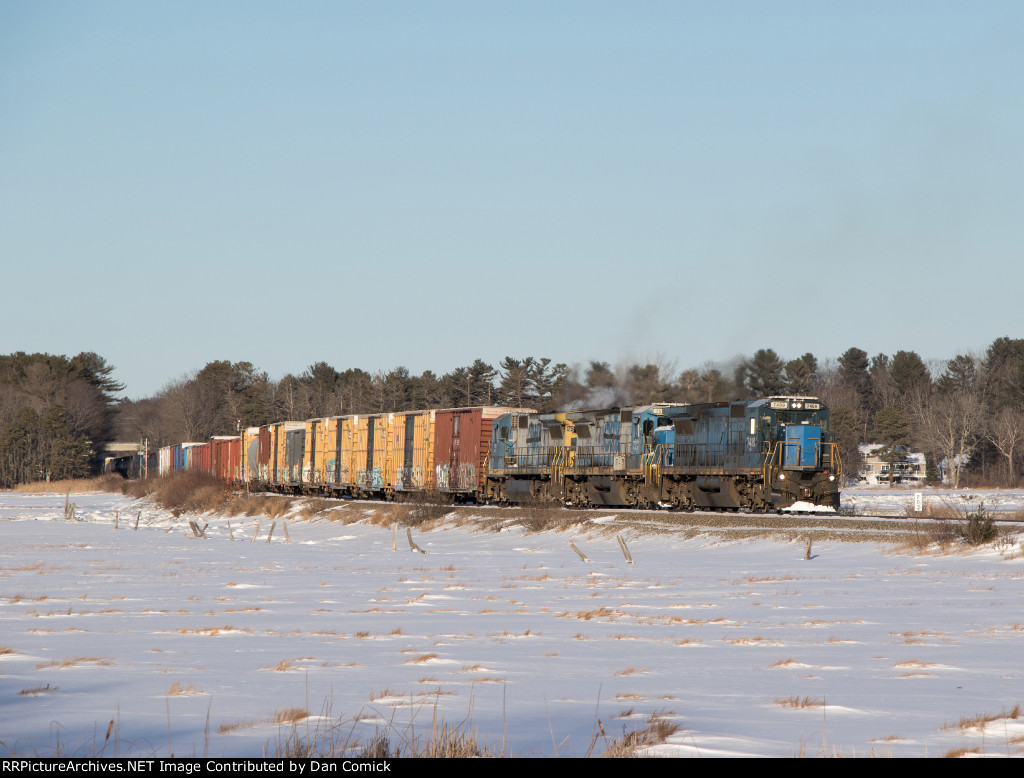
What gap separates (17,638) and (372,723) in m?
6.42

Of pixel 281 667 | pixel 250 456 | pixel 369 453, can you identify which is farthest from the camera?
pixel 250 456

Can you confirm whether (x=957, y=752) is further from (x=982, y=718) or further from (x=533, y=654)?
(x=533, y=654)

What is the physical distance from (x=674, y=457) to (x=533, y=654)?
23141 millimetres

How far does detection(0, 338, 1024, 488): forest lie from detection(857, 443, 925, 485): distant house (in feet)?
4.50

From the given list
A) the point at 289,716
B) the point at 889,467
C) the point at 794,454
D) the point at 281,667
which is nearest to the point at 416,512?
the point at 794,454

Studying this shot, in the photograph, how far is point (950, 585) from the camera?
17016 millimetres

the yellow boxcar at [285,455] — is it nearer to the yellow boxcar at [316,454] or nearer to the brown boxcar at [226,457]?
the yellow boxcar at [316,454]

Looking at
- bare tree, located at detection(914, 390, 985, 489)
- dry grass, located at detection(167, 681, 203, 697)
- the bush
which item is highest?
bare tree, located at detection(914, 390, 985, 489)

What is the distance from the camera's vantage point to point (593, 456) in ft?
121

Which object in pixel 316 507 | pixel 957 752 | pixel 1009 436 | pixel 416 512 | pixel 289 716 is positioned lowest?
pixel 316 507

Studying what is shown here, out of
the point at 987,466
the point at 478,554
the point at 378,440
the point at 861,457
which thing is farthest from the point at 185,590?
the point at 861,457

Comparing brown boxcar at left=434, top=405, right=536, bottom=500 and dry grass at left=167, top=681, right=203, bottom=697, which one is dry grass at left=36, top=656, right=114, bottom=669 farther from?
brown boxcar at left=434, top=405, right=536, bottom=500

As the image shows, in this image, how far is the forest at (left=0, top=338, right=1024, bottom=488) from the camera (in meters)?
83.1

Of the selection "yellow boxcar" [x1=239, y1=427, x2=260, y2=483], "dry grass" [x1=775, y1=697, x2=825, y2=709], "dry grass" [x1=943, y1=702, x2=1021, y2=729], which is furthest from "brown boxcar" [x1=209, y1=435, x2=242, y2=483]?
"dry grass" [x1=943, y1=702, x2=1021, y2=729]
